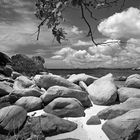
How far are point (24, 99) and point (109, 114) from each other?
422 centimetres

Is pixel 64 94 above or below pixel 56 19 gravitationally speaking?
below

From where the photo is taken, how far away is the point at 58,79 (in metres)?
12.6

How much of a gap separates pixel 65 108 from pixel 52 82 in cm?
432

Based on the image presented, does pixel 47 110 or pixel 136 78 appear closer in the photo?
pixel 47 110

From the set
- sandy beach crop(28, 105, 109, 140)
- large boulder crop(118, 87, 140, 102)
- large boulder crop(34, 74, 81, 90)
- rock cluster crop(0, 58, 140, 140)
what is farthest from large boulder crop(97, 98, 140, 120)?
large boulder crop(34, 74, 81, 90)

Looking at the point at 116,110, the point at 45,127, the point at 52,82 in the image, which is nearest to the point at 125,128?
the point at 116,110

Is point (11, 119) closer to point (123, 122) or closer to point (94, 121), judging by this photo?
point (94, 121)

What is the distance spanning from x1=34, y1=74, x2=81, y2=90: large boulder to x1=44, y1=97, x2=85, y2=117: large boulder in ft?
12.1

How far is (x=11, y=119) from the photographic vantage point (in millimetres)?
7242

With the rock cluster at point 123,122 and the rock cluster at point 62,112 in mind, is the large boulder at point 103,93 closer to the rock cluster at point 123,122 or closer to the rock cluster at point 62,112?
the rock cluster at point 62,112

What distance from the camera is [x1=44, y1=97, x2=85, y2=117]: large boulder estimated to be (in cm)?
842

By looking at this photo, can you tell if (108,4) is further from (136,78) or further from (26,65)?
(26,65)

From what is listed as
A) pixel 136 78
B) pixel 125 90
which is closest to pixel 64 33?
pixel 125 90

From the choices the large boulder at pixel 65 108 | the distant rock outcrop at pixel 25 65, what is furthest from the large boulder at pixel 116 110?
the distant rock outcrop at pixel 25 65
